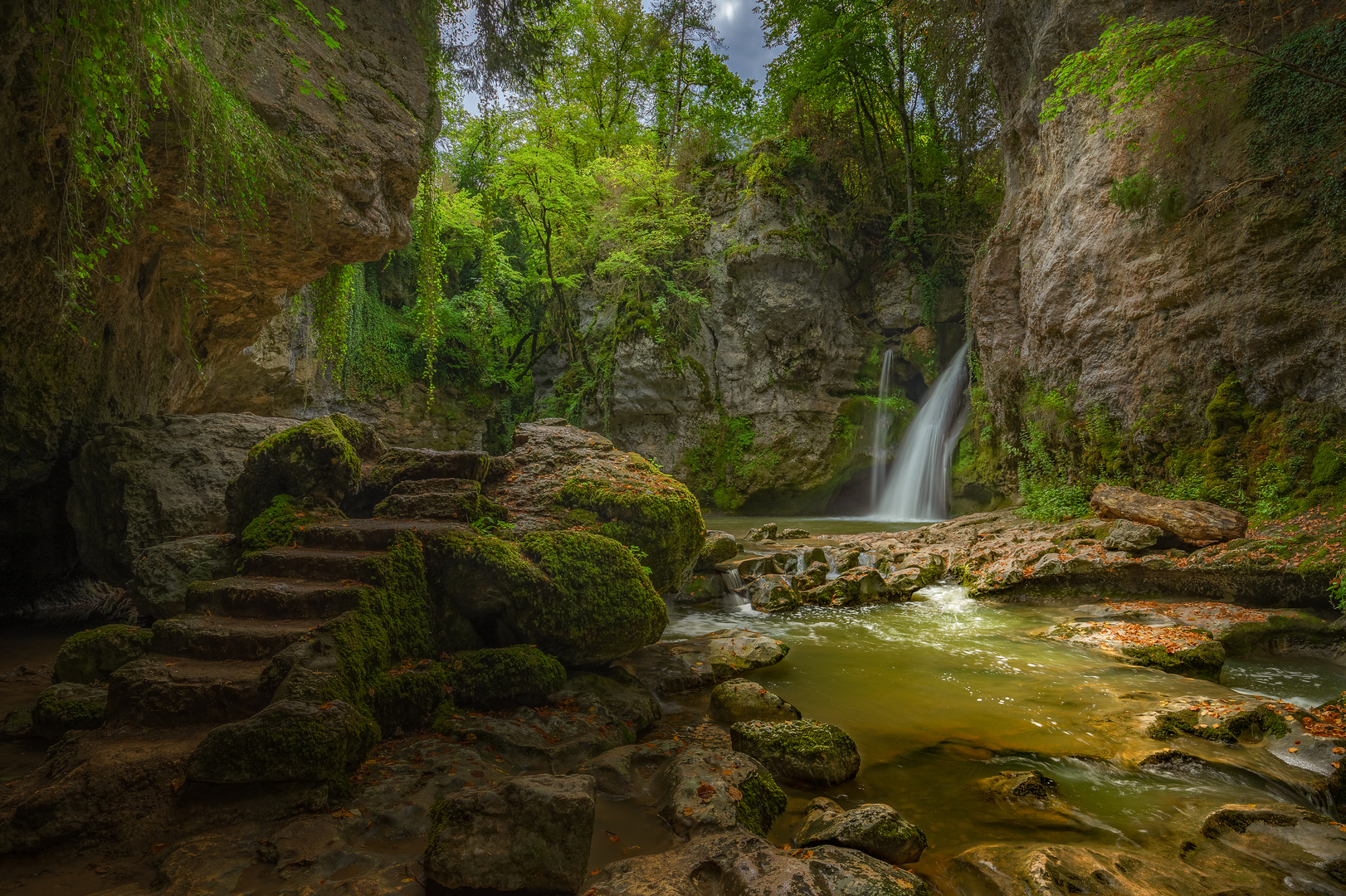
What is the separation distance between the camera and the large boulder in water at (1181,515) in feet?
23.5

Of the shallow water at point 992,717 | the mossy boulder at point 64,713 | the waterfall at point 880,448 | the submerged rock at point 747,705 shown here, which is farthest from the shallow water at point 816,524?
the mossy boulder at point 64,713

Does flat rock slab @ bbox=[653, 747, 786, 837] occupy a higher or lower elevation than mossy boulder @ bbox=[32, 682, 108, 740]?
lower

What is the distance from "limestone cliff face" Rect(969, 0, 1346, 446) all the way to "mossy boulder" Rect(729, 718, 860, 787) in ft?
26.5

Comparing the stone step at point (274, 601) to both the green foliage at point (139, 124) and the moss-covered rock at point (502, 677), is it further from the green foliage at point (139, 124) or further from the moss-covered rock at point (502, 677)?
the green foliage at point (139, 124)

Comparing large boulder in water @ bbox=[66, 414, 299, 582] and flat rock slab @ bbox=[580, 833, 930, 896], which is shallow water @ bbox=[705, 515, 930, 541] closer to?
large boulder in water @ bbox=[66, 414, 299, 582]

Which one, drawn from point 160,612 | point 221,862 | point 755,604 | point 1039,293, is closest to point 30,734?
point 160,612

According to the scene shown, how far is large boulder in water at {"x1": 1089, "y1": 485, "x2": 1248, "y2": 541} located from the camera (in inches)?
283

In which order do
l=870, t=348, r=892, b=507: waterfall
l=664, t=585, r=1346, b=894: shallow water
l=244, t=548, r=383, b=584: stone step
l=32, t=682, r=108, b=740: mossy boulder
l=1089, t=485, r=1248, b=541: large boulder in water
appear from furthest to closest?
l=870, t=348, r=892, b=507: waterfall → l=1089, t=485, r=1248, b=541: large boulder in water → l=244, t=548, r=383, b=584: stone step → l=32, t=682, r=108, b=740: mossy boulder → l=664, t=585, r=1346, b=894: shallow water

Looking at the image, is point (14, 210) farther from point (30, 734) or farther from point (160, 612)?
point (30, 734)

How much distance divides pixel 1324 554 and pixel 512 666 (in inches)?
326

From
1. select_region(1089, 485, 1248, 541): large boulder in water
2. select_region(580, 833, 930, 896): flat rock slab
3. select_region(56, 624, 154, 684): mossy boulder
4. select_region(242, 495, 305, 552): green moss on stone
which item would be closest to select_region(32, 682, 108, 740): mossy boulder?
select_region(56, 624, 154, 684): mossy boulder

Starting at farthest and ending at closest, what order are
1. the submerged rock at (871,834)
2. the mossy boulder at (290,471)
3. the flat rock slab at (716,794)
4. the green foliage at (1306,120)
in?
1. the green foliage at (1306,120)
2. the mossy boulder at (290,471)
3. the flat rock slab at (716,794)
4. the submerged rock at (871,834)

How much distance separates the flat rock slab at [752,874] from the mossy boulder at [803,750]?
89 centimetres

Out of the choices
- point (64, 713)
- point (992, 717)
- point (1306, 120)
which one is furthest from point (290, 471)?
point (1306, 120)
